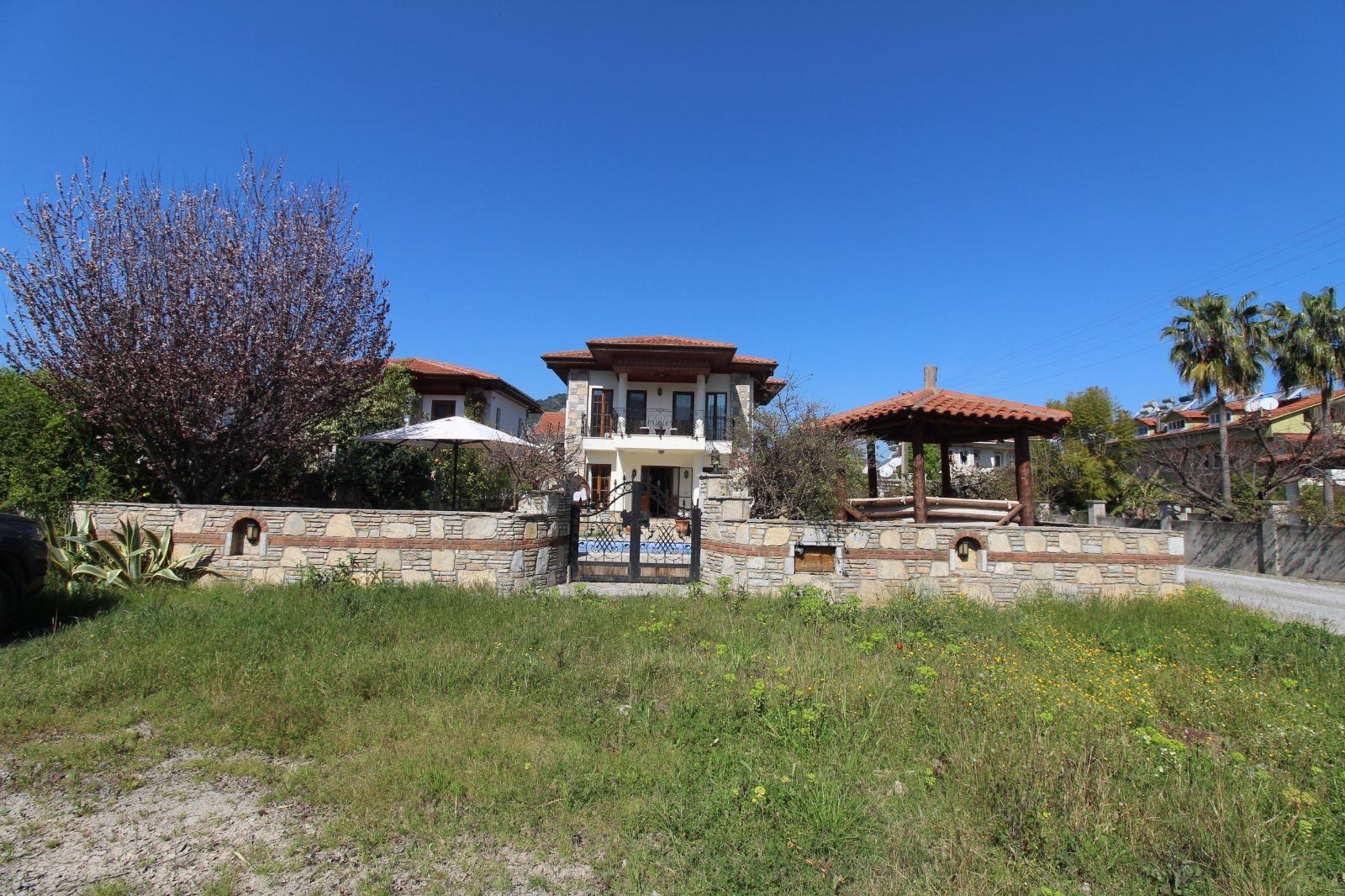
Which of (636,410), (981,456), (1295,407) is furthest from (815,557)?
(981,456)

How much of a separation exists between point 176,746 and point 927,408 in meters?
9.83

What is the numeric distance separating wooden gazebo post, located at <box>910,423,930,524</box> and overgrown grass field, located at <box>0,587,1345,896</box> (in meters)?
2.93

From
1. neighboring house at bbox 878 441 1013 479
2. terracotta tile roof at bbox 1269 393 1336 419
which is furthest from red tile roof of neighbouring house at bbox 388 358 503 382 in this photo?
terracotta tile roof at bbox 1269 393 1336 419

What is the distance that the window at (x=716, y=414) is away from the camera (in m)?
25.5

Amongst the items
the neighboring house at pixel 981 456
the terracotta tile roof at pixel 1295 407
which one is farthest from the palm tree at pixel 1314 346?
the neighboring house at pixel 981 456

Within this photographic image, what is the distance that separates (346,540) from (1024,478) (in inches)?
436

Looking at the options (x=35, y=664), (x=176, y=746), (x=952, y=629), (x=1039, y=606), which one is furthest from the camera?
(x=1039, y=606)

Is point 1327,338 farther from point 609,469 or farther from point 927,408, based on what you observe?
point 609,469

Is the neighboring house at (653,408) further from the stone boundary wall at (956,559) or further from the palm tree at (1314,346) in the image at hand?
the palm tree at (1314,346)

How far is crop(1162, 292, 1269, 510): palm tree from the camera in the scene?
21.8 metres

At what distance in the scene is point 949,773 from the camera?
3740 mm

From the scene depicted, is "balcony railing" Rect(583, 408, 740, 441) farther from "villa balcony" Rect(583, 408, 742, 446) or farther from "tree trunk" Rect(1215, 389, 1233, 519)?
"tree trunk" Rect(1215, 389, 1233, 519)

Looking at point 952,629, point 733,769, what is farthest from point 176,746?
point 952,629

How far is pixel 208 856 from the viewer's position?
10.1 feet
